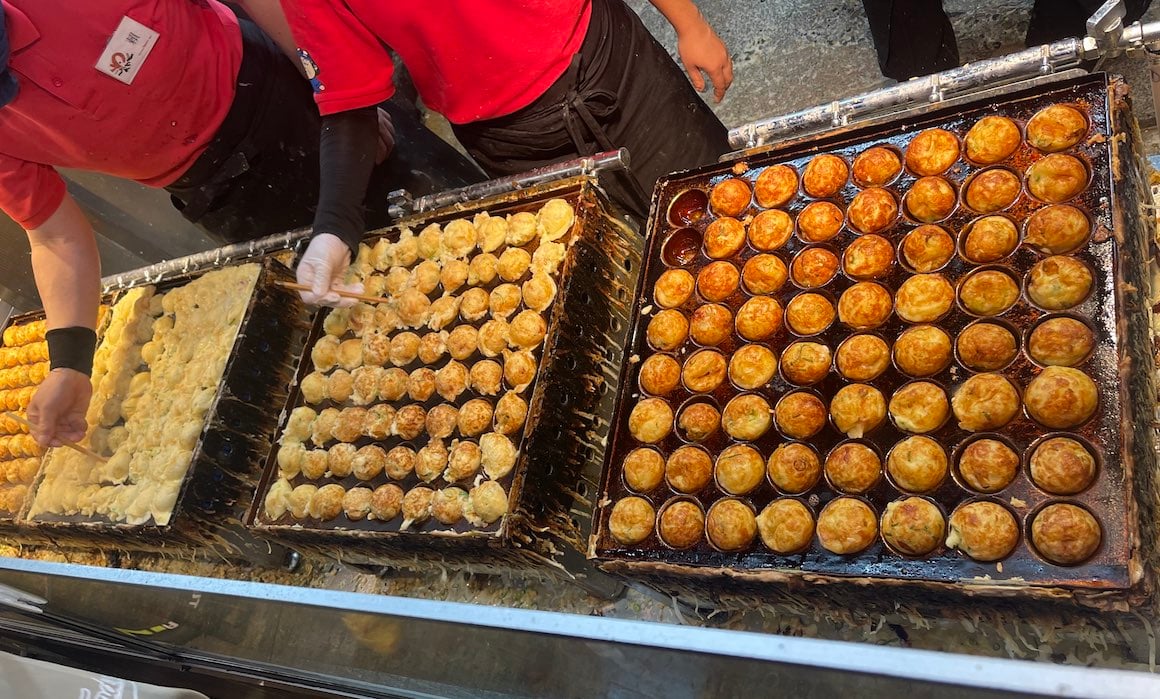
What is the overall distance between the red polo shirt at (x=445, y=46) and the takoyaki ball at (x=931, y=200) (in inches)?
55.8

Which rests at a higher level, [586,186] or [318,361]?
[586,186]

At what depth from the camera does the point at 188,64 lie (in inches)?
121

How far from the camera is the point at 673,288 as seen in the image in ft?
8.70

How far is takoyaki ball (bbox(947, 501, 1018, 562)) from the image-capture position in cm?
175

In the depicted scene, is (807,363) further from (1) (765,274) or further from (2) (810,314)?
(1) (765,274)

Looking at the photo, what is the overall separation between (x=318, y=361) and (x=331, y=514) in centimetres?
78

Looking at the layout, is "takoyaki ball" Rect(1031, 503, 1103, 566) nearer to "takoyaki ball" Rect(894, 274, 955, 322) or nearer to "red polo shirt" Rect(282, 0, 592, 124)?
"takoyaki ball" Rect(894, 274, 955, 322)

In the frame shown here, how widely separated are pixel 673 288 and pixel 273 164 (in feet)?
7.11

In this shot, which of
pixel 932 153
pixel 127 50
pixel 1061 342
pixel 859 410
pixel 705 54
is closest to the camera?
pixel 1061 342

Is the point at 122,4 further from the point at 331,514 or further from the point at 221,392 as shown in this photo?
the point at 331,514

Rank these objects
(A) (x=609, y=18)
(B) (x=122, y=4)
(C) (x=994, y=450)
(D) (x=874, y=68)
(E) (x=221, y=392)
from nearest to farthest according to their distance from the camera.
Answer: (C) (x=994, y=450)
(B) (x=122, y=4)
(A) (x=609, y=18)
(E) (x=221, y=392)
(D) (x=874, y=68)

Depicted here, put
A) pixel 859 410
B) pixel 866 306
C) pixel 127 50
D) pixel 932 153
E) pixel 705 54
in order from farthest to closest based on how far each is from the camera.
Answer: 1. pixel 705 54
2. pixel 127 50
3. pixel 932 153
4. pixel 866 306
5. pixel 859 410

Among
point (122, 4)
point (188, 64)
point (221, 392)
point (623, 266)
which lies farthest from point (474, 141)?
point (221, 392)

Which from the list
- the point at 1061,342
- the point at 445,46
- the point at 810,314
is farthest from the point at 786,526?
the point at 445,46
